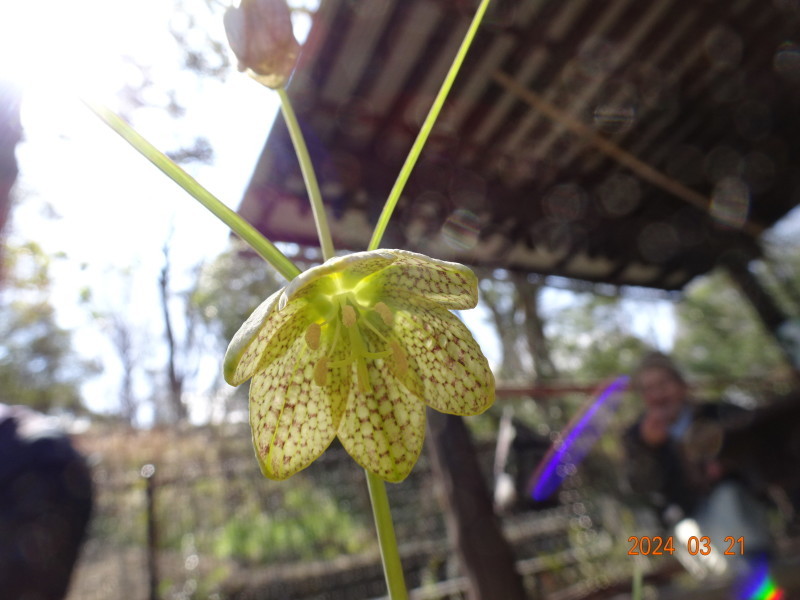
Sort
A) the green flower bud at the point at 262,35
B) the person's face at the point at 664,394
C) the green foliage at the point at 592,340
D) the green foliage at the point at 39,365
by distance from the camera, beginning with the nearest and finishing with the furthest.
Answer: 1. the green flower bud at the point at 262,35
2. the person's face at the point at 664,394
3. the green foliage at the point at 592,340
4. the green foliage at the point at 39,365

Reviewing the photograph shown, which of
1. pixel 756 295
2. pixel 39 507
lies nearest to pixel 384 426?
pixel 39 507

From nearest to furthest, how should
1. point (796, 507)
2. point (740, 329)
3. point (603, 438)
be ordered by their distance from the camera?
point (796, 507), point (603, 438), point (740, 329)

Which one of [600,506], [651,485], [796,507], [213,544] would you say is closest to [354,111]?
[651,485]

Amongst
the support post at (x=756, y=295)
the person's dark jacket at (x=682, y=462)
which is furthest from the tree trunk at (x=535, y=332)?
the person's dark jacket at (x=682, y=462)

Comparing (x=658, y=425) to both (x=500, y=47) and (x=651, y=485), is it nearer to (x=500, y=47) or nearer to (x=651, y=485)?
(x=651, y=485)

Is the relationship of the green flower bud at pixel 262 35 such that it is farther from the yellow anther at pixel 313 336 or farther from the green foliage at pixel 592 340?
the green foliage at pixel 592 340

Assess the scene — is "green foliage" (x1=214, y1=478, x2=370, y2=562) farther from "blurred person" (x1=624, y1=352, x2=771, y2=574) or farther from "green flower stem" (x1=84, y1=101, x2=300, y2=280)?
"green flower stem" (x1=84, y1=101, x2=300, y2=280)

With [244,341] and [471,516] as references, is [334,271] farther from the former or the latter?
[471,516]
